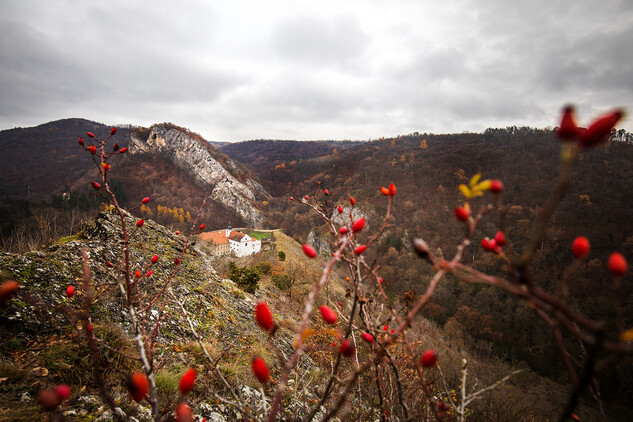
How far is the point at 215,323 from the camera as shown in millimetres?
5613

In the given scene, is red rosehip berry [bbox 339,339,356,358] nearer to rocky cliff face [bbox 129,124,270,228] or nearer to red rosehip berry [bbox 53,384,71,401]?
red rosehip berry [bbox 53,384,71,401]

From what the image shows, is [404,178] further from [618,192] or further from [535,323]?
[535,323]

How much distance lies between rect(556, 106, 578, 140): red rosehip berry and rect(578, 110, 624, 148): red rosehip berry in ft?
0.15

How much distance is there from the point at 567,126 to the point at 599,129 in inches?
5.5

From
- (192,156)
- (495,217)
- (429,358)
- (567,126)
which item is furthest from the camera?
(192,156)

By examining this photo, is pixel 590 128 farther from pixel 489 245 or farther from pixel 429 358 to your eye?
pixel 429 358

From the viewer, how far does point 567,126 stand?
2.81 ft

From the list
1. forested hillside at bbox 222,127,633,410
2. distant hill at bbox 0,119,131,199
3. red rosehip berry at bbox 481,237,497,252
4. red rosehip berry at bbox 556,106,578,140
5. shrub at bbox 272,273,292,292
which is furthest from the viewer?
distant hill at bbox 0,119,131,199

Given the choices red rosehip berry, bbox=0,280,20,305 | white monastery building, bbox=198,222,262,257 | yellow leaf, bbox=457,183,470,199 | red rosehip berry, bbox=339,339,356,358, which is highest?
yellow leaf, bbox=457,183,470,199

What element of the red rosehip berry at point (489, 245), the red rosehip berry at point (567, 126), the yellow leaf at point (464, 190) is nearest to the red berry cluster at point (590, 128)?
the red rosehip berry at point (567, 126)

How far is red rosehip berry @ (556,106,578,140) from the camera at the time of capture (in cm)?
84

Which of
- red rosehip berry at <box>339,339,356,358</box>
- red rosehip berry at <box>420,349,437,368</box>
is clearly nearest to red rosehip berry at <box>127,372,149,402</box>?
red rosehip berry at <box>339,339,356,358</box>

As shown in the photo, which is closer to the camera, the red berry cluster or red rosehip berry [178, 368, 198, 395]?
the red berry cluster

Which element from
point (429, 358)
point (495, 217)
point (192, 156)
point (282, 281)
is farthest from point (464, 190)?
point (192, 156)
